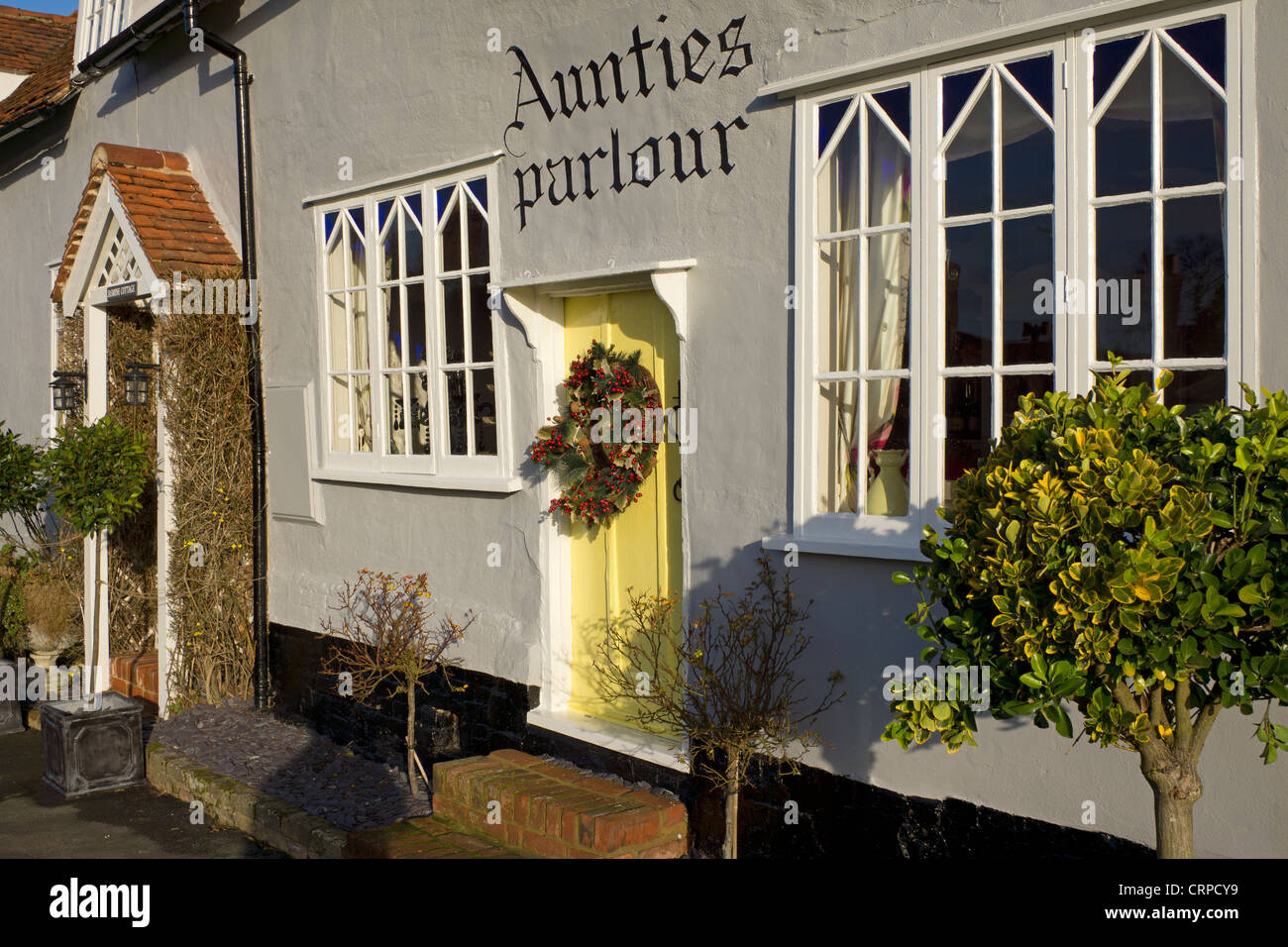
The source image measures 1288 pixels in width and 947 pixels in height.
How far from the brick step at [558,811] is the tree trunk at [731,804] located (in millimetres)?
367

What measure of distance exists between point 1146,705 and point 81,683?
8.65 meters

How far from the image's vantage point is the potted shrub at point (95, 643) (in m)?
7.46

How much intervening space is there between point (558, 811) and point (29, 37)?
47.7 feet

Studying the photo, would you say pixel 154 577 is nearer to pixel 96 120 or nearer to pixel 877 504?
pixel 96 120

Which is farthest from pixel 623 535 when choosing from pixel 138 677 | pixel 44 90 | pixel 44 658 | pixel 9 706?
pixel 44 90

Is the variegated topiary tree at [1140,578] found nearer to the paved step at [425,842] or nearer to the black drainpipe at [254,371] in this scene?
the paved step at [425,842]

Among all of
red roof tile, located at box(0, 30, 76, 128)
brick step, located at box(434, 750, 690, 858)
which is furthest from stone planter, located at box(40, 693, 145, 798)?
red roof tile, located at box(0, 30, 76, 128)

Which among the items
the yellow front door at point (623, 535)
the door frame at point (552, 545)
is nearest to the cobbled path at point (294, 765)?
the door frame at point (552, 545)

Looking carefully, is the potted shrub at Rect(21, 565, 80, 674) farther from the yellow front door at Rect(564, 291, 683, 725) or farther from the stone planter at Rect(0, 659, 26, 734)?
the yellow front door at Rect(564, 291, 683, 725)

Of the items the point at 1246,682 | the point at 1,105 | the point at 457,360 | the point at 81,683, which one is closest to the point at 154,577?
the point at 81,683

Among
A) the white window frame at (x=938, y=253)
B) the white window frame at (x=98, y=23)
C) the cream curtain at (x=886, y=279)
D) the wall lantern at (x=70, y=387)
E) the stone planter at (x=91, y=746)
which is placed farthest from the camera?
the white window frame at (x=98, y=23)

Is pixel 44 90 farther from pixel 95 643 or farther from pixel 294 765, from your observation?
pixel 294 765

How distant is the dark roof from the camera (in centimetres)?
1476

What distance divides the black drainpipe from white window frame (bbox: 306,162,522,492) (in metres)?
0.76
